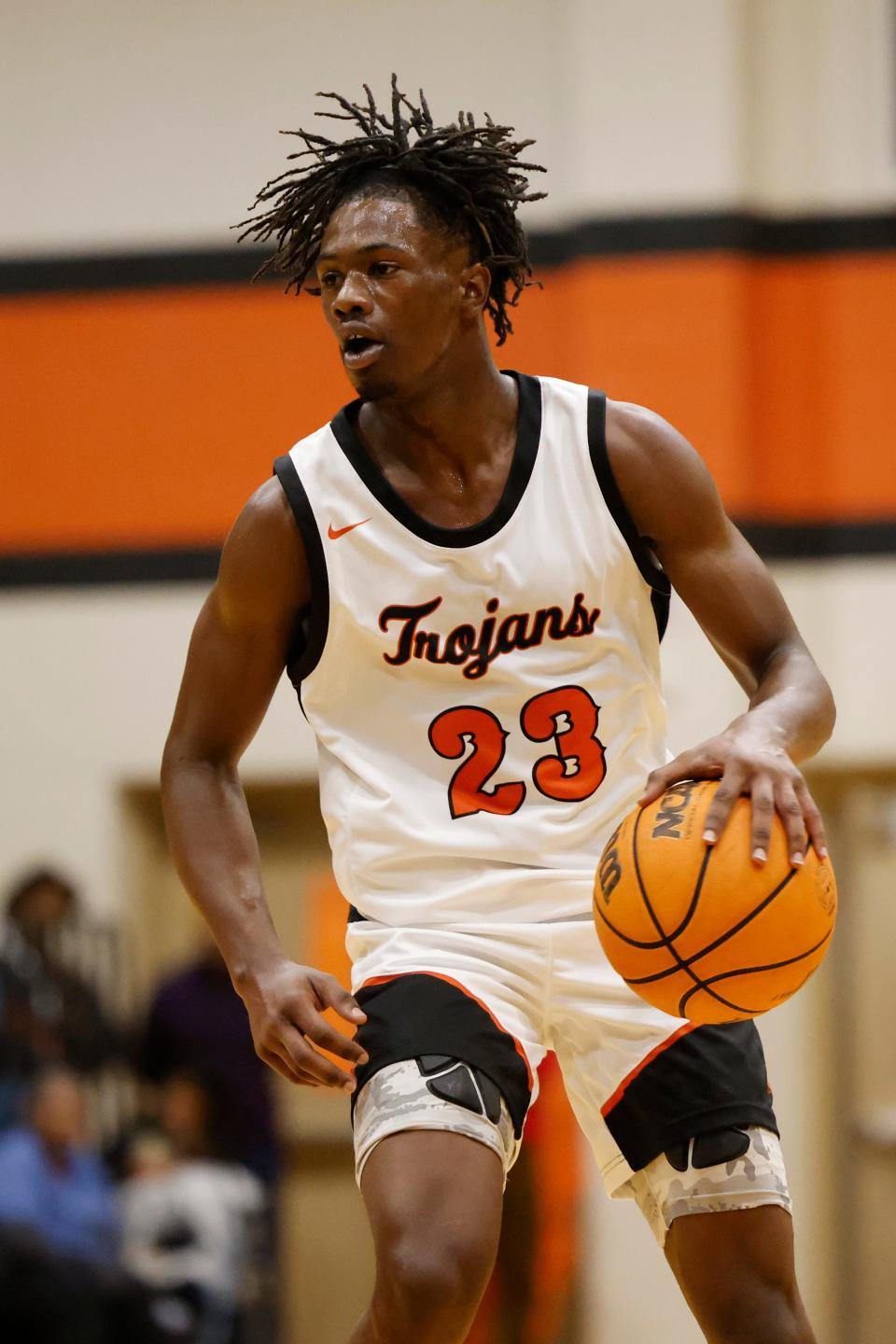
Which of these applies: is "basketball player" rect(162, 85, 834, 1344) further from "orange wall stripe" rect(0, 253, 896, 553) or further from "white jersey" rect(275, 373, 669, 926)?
"orange wall stripe" rect(0, 253, 896, 553)

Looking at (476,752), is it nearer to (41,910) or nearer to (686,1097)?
(686,1097)

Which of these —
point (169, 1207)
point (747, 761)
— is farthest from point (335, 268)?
point (169, 1207)

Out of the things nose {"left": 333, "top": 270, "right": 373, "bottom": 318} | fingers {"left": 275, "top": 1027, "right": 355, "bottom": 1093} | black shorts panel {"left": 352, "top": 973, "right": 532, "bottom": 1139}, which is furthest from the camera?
nose {"left": 333, "top": 270, "right": 373, "bottom": 318}

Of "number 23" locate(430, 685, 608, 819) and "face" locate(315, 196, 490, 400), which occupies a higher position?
"face" locate(315, 196, 490, 400)

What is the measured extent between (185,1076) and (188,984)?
0.39 metres

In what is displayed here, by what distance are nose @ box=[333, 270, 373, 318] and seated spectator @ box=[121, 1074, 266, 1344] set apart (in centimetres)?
407

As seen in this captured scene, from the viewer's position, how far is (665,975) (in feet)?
9.62

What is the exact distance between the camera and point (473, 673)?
10.9 feet

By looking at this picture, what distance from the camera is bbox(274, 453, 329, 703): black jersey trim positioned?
330cm

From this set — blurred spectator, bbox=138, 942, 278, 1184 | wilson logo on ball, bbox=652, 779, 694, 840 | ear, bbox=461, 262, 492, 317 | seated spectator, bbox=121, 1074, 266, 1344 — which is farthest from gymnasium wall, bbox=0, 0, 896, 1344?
wilson logo on ball, bbox=652, 779, 694, 840

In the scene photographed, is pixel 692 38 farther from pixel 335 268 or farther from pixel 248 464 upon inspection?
pixel 335 268

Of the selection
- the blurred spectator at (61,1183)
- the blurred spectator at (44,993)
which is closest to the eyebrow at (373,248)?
the blurred spectator at (61,1183)

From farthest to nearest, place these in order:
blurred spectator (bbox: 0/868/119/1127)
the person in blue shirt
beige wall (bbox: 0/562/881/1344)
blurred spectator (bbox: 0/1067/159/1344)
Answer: beige wall (bbox: 0/562/881/1344)
blurred spectator (bbox: 0/868/119/1127)
the person in blue shirt
blurred spectator (bbox: 0/1067/159/1344)

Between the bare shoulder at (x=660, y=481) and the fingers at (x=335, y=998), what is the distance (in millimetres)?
969
